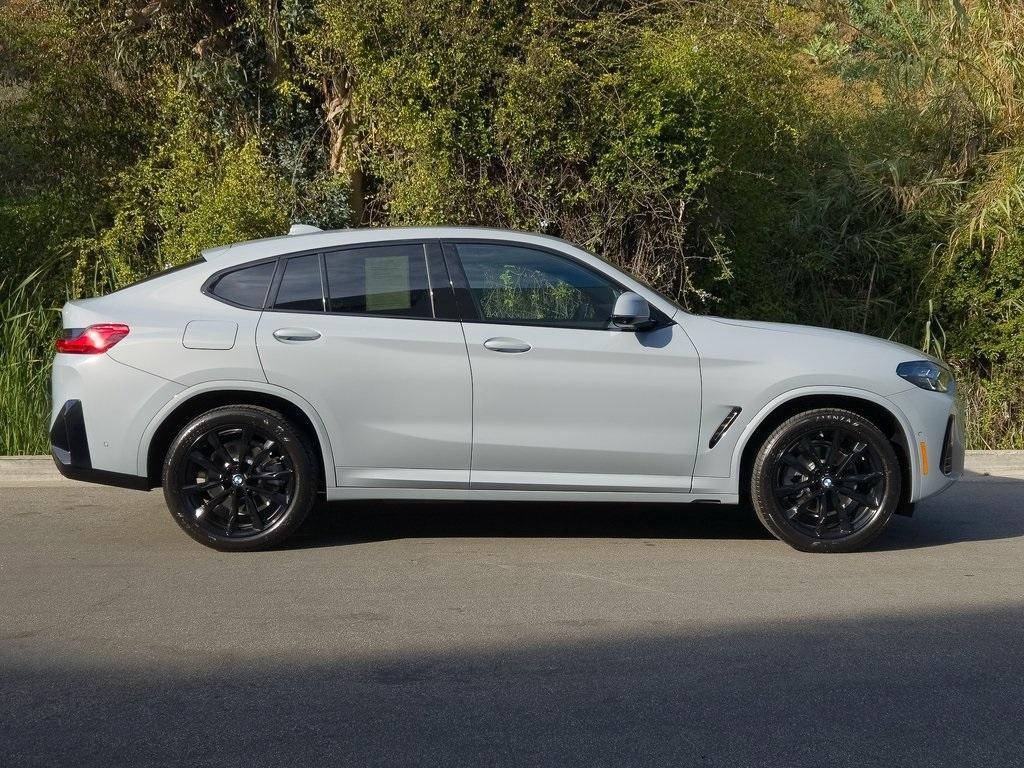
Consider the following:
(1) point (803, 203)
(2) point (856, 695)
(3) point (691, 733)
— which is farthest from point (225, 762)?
(1) point (803, 203)

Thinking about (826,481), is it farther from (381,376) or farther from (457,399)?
(381,376)

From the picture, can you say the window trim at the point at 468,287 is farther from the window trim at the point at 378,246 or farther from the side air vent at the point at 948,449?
the side air vent at the point at 948,449

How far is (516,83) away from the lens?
10.8 meters

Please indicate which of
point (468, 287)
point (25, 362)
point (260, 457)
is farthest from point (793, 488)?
point (25, 362)

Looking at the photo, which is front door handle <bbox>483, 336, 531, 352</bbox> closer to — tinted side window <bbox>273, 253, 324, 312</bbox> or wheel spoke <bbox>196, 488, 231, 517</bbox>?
tinted side window <bbox>273, 253, 324, 312</bbox>

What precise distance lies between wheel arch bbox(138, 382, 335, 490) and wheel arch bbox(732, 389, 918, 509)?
2.26m

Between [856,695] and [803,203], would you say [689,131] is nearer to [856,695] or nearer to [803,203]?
[803,203]

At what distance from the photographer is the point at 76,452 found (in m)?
6.87

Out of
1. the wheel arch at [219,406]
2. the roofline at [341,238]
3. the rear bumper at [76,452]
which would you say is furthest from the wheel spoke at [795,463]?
the rear bumper at [76,452]

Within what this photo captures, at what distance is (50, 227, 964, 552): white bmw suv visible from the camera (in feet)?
22.4

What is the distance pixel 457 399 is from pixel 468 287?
640 millimetres

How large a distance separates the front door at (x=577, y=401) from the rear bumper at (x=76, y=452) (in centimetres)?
190

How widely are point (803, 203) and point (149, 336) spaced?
839 cm

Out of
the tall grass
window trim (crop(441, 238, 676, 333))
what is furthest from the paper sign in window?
the tall grass
